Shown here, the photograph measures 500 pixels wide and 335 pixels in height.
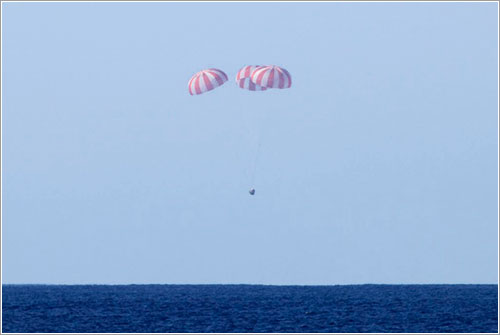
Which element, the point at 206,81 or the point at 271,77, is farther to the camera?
the point at 206,81

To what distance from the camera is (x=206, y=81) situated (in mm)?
37156

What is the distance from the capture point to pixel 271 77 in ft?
119

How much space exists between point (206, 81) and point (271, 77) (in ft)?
7.44

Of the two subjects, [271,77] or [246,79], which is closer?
[271,77]

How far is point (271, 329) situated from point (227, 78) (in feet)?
43.6

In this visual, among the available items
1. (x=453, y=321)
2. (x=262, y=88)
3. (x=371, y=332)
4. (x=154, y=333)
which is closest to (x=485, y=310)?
(x=453, y=321)

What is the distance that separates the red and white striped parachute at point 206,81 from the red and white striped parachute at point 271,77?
109 cm

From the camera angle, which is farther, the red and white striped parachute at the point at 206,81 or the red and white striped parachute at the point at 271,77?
the red and white striped parachute at the point at 206,81

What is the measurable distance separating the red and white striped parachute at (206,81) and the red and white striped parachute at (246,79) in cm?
64

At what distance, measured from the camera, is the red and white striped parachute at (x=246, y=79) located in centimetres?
3753

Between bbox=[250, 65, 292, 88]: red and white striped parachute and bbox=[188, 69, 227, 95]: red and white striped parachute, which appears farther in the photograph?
bbox=[188, 69, 227, 95]: red and white striped parachute

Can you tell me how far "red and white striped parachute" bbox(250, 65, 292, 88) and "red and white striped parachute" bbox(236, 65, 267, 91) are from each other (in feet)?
1.71

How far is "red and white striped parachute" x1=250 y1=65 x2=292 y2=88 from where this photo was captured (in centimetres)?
3628

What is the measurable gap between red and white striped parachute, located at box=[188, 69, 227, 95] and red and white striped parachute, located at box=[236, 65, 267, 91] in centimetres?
64
